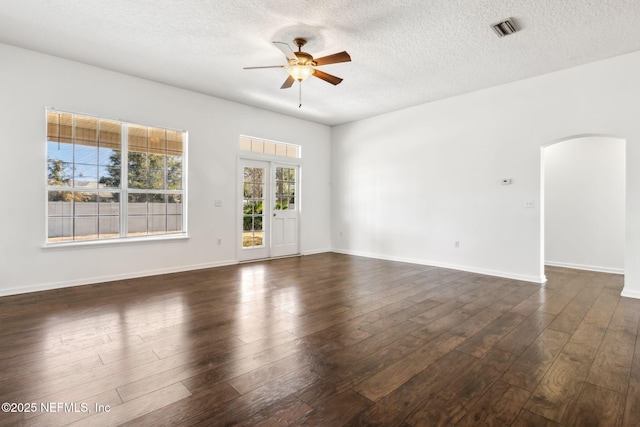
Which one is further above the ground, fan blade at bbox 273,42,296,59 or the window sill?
fan blade at bbox 273,42,296,59

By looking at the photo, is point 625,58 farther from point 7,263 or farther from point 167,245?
point 7,263

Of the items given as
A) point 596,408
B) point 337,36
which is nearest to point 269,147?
point 337,36

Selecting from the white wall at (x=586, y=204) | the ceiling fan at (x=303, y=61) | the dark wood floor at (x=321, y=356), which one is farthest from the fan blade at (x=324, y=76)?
the white wall at (x=586, y=204)

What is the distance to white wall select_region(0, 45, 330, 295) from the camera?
13.1 feet

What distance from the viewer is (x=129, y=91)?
15.9 feet

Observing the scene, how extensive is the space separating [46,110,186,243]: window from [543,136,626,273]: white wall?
Result: 707cm

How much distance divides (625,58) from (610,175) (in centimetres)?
225

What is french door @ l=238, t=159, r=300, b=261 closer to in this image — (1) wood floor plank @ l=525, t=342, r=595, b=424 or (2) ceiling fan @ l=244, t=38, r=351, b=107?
(2) ceiling fan @ l=244, t=38, r=351, b=107

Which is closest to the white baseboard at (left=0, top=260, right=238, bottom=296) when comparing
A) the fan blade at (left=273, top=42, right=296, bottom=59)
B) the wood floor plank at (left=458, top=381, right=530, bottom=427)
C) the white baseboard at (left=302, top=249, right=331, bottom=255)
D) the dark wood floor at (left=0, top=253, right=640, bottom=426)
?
the dark wood floor at (left=0, top=253, right=640, bottom=426)

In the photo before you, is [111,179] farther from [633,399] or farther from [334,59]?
[633,399]

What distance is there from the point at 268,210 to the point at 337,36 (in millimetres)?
3948

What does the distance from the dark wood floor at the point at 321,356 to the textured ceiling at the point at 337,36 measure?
10.3 feet

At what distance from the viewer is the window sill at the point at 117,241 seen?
429cm

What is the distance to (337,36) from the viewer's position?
363 cm
